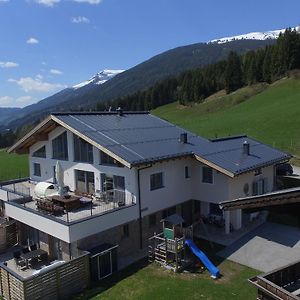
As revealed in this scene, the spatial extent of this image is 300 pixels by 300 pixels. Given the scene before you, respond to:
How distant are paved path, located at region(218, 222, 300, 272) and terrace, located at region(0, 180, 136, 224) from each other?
6559 millimetres

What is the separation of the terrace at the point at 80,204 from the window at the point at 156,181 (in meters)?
1.67

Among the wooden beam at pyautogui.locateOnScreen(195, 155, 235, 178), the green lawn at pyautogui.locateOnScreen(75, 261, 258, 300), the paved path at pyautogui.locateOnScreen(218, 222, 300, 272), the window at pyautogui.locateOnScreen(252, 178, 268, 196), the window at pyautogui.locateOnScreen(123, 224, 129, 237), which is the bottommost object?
the green lawn at pyautogui.locateOnScreen(75, 261, 258, 300)

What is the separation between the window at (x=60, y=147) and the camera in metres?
27.1

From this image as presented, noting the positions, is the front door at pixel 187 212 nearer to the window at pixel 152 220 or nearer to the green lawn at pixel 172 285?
the window at pixel 152 220

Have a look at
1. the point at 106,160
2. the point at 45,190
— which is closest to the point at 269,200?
the point at 106,160

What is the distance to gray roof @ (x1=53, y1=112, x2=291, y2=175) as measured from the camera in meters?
23.6

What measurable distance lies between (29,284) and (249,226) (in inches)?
594

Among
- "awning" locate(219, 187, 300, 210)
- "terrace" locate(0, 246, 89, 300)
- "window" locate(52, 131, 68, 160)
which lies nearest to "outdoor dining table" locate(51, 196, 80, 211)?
"terrace" locate(0, 246, 89, 300)

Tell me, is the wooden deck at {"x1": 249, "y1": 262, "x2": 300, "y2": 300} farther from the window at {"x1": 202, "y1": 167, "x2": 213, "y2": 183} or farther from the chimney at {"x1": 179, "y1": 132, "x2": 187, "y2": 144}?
the chimney at {"x1": 179, "y1": 132, "x2": 187, "y2": 144}

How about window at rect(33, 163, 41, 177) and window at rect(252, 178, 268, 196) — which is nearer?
window at rect(252, 178, 268, 196)

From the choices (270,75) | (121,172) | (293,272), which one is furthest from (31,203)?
(270,75)

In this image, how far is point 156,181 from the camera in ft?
79.5

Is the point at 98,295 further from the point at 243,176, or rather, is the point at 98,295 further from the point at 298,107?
the point at 298,107

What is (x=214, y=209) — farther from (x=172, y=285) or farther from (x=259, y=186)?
(x=172, y=285)
